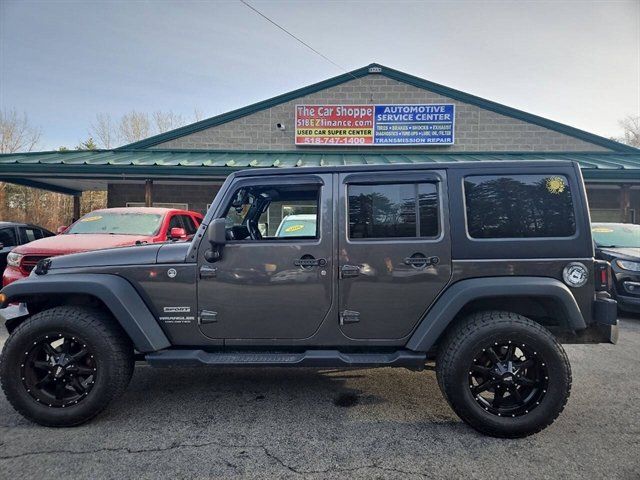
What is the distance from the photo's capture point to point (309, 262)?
2.81 m

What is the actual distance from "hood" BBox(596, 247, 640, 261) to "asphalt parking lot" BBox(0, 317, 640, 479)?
10.6 ft

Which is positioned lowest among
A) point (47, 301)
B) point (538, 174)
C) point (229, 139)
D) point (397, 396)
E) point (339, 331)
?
point (397, 396)

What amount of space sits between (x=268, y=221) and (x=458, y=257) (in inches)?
76.5

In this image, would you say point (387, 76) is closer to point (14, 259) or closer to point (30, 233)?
point (30, 233)

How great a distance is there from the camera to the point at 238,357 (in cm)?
282

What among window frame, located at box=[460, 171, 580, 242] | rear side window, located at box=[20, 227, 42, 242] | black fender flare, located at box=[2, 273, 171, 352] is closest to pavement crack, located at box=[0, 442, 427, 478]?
black fender flare, located at box=[2, 273, 171, 352]

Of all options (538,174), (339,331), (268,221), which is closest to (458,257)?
(538,174)

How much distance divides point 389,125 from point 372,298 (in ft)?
36.3

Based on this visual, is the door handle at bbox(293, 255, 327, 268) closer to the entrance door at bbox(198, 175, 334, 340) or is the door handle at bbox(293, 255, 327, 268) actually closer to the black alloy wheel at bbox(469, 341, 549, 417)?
the entrance door at bbox(198, 175, 334, 340)

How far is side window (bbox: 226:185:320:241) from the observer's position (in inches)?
121

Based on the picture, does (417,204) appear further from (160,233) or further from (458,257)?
(160,233)

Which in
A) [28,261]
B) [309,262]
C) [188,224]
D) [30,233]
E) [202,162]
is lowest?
[28,261]

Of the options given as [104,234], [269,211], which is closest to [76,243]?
[104,234]

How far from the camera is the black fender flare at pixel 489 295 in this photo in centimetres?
262
